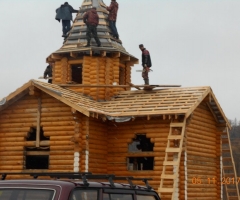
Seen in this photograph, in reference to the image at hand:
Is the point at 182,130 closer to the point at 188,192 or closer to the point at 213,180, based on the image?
the point at 188,192

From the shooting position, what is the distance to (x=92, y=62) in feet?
81.4

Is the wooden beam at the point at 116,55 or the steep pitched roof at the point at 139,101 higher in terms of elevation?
the wooden beam at the point at 116,55

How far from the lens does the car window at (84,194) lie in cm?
699

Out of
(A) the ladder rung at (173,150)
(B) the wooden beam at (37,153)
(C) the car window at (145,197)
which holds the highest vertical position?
(A) the ladder rung at (173,150)

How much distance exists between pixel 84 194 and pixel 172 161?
13724mm

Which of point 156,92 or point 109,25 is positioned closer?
point 156,92

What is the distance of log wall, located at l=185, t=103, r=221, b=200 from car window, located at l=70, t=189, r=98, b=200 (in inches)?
571

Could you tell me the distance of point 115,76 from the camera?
82.8ft

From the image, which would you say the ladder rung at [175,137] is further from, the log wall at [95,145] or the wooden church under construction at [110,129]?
the log wall at [95,145]

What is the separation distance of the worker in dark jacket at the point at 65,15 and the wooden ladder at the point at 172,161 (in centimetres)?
914

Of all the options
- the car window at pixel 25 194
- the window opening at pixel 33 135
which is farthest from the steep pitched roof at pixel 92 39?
the car window at pixel 25 194

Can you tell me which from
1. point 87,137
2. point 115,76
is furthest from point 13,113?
point 115,76

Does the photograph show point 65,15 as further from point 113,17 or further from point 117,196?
point 117,196

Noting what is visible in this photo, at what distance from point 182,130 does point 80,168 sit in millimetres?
4159
